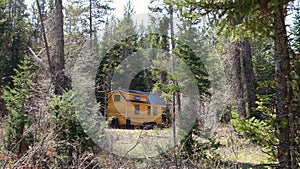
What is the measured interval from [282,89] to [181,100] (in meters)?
4.20

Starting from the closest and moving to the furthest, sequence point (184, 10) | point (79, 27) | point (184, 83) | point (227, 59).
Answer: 1. point (184, 10)
2. point (184, 83)
3. point (227, 59)
4. point (79, 27)

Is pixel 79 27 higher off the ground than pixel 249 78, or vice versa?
pixel 79 27

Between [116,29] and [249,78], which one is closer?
[249,78]

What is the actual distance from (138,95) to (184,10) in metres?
10.6

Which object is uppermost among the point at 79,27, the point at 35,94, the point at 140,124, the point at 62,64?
the point at 79,27

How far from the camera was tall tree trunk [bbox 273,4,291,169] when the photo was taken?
2.42 metres

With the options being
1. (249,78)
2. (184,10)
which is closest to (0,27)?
(249,78)

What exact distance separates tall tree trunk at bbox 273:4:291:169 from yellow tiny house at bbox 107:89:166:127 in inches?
413

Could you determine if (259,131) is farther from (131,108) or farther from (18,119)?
(131,108)

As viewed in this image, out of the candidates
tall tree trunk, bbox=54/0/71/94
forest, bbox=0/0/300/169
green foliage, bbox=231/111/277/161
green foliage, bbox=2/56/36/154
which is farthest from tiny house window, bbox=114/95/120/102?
green foliage, bbox=231/111/277/161

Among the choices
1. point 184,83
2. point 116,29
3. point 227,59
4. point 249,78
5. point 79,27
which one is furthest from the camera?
point 116,29

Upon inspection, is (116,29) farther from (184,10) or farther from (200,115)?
(184,10)

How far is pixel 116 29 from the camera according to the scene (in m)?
18.9

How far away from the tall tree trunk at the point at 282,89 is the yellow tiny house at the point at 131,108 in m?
10.5
